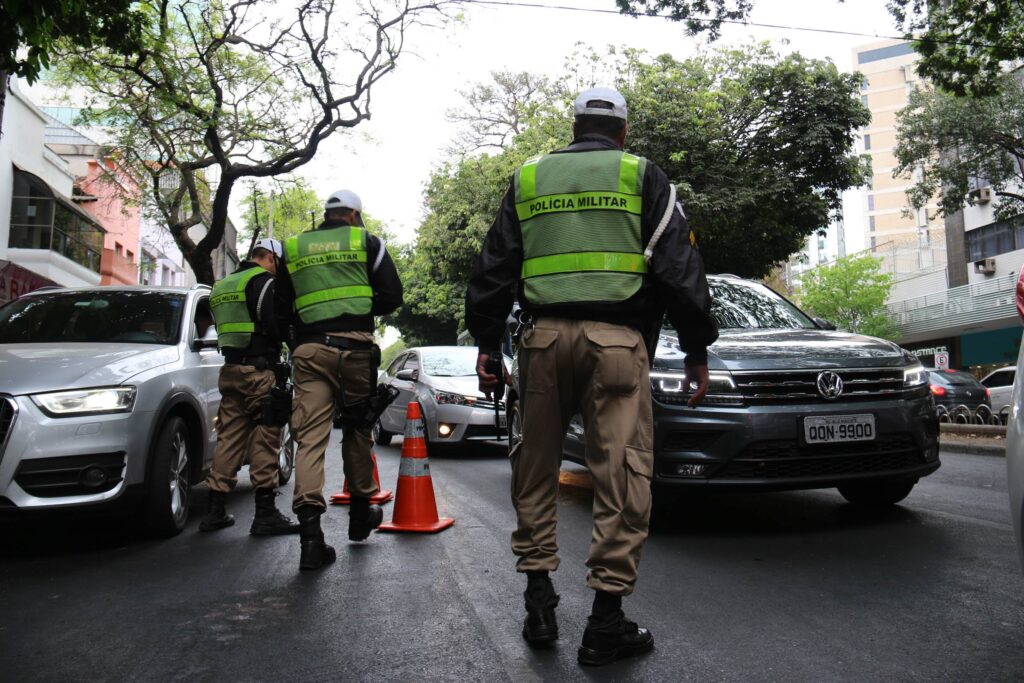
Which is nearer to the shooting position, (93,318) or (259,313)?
(259,313)

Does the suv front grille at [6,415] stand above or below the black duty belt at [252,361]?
below

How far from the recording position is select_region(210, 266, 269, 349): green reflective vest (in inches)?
230

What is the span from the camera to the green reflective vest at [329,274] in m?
4.82

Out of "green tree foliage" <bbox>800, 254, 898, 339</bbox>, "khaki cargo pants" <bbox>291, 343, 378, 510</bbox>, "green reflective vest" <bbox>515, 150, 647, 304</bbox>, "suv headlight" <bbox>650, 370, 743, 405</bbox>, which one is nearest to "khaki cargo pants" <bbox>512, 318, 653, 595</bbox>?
"green reflective vest" <bbox>515, 150, 647, 304</bbox>

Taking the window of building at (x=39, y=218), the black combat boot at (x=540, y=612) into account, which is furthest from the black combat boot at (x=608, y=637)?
the window of building at (x=39, y=218)

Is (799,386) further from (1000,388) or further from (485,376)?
(1000,388)

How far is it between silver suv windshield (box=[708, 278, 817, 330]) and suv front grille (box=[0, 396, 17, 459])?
4.20 m

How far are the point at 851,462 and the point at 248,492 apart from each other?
5.28 m

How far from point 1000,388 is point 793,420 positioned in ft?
56.9

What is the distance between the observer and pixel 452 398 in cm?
1069

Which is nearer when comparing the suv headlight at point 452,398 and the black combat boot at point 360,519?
the black combat boot at point 360,519

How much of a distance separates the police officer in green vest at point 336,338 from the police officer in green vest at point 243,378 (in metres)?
0.90

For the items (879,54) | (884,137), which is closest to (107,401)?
(884,137)

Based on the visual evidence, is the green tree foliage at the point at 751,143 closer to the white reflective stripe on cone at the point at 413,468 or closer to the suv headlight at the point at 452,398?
the suv headlight at the point at 452,398
